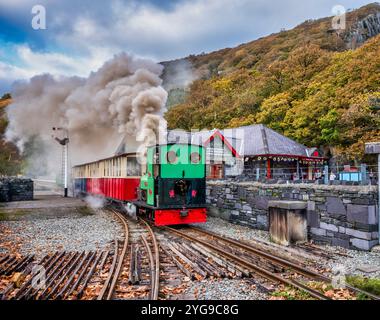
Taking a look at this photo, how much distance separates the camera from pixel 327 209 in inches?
334

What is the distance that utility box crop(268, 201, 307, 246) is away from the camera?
8555mm

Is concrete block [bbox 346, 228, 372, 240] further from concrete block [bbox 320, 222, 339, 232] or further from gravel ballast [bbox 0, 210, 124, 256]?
gravel ballast [bbox 0, 210, 124, 256]

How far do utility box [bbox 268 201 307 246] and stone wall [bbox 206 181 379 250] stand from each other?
0.36 metres

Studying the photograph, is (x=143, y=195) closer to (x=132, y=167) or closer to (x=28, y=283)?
(x=132, y=167)

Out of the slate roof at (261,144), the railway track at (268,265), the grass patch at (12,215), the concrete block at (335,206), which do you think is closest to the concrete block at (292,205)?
the concrete block at (335,206)

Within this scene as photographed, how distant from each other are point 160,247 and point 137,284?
2.82 metres

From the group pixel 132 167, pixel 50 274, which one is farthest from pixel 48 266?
pixel 132 167

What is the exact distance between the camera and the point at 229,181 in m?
13.3


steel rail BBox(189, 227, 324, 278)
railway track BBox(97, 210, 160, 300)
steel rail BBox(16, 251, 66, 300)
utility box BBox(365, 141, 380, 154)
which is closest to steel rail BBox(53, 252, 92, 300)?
steel rail BBox(16, 251, 66, 300)

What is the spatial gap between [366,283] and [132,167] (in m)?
9.40

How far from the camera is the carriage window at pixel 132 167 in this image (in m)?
12.6

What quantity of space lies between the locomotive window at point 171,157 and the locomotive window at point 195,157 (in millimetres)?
678

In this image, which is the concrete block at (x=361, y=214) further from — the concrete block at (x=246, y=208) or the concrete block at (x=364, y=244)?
the concrete block at (x=246, y=208)
